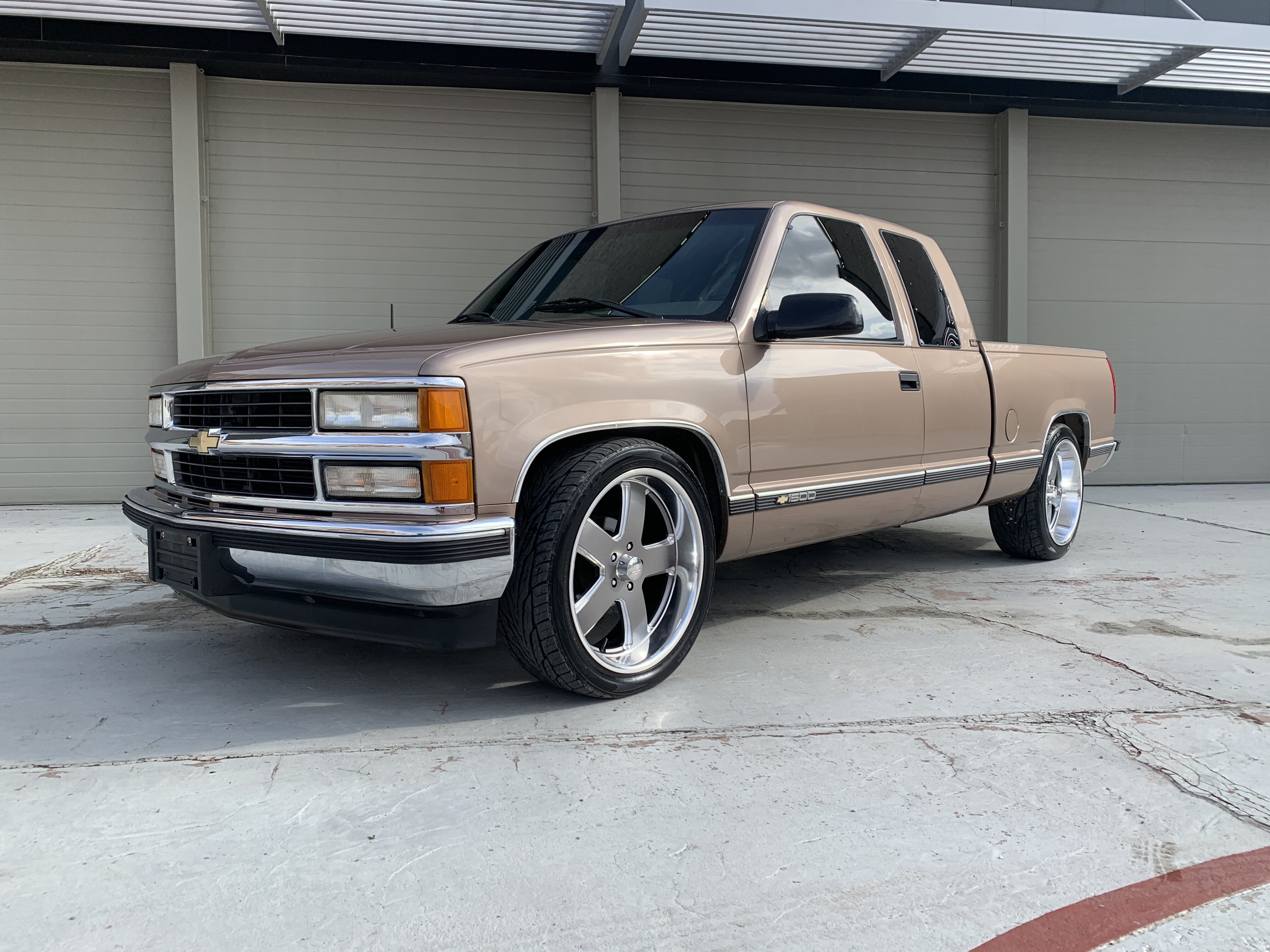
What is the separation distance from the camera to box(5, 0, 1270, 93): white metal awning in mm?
8016

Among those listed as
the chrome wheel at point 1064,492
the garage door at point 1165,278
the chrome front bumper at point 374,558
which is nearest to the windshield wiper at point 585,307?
the chrome front bumper at point 374,558

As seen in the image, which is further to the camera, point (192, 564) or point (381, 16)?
A: point (381, 16)

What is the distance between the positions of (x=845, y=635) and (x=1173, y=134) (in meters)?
9.16

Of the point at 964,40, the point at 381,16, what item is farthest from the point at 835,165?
the point at 381,16

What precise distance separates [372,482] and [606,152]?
286 inches

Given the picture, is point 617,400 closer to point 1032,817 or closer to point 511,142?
point 1032,817

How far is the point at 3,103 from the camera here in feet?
28.2

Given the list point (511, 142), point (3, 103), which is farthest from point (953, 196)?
point (3, 103)

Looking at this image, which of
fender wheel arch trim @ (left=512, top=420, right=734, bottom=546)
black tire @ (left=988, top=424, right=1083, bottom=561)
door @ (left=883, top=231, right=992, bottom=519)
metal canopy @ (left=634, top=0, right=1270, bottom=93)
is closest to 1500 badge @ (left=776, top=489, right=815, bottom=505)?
fender wheel arch trim @ (left=512, top=420, right=734, bottom=546)

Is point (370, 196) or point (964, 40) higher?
point (964, 40)

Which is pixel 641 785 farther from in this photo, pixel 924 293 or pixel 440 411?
pixel 924 293

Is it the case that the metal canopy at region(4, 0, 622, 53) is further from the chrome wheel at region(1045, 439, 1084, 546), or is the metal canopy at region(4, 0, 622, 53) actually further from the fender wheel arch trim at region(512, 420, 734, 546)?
the fender wheel arch trim at region(512, 420, 734, 546)

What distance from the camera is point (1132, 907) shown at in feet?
6.30

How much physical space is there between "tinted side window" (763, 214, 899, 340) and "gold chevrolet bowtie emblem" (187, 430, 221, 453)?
194 centimetres
